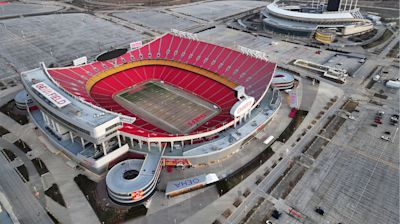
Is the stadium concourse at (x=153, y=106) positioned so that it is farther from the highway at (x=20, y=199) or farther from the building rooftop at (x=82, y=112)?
the highway at (x=20, y=199)

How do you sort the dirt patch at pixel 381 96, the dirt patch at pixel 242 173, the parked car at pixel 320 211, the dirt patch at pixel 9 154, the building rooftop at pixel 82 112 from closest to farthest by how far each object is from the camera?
1. the parked car at pixel 320 211
2. the building rooftop at pixel 82 112
3. the dirt patch at pixel 242 173
4. the dirt patch at pixel 9 154
5. the dirt patch at pixel 381 96

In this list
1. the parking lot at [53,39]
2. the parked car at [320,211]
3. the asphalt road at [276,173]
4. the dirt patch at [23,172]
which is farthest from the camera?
the parking lot at [53,39]

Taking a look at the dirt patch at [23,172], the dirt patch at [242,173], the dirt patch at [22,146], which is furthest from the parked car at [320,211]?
the dirt patch at [22,146]

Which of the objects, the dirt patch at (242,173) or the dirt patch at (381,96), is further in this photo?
the dirt patch at (381,96)

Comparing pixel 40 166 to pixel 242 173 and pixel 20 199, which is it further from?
pixel 242 173

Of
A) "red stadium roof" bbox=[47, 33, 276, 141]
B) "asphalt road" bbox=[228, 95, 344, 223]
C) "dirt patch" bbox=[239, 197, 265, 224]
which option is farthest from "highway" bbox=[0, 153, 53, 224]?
"dirt patch" bbox=[239, 197, 265, 224]

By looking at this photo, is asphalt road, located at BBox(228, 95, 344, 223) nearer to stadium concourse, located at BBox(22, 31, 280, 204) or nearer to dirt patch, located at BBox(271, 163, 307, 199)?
dirt patch, located at BBox(271, 163, 307, 199)
